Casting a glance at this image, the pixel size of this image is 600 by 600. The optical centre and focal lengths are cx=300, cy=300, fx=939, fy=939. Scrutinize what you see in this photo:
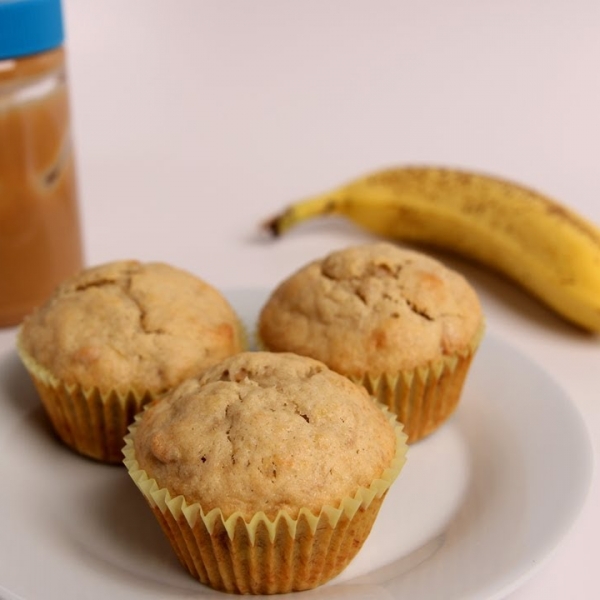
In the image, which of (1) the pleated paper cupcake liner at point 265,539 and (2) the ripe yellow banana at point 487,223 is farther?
(2) the ripe yellow banana at point 487,223

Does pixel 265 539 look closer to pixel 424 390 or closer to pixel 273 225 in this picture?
pixel 424 390

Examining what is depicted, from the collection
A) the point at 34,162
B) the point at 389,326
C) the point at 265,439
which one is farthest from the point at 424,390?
the point at 34,162

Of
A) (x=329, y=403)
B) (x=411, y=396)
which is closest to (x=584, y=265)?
(x=411, y=396)

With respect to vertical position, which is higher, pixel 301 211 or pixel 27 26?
pixel 27 26

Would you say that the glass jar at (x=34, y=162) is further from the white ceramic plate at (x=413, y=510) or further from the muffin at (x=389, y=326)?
the muffin at (x=389, y=326)

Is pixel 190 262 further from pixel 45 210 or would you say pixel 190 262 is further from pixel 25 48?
pixel 25 48

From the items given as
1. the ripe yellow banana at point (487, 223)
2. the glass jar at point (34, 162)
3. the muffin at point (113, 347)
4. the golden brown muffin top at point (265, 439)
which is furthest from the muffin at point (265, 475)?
the ripe yellow banana at point (487, 223)
